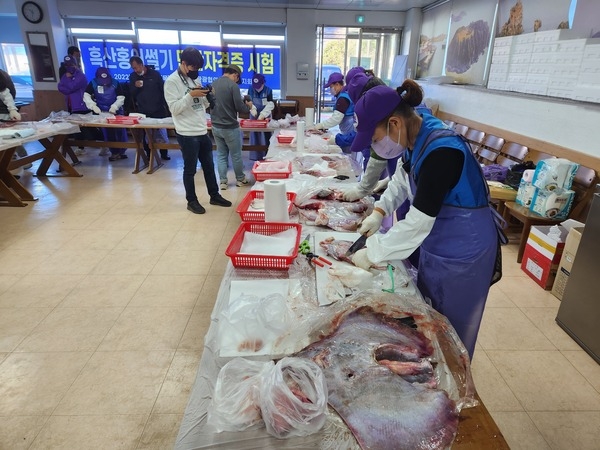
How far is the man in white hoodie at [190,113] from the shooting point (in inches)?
139

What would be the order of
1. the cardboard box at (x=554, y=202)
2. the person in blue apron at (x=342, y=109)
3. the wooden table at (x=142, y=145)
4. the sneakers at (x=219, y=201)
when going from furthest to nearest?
1. the wooden table at (x=142, y=145)
2. the sneakers at (x=219, y=201)
3. the person in blue apron at (x=342, y=109)
4. the cardboard box at (x=554, y=202)

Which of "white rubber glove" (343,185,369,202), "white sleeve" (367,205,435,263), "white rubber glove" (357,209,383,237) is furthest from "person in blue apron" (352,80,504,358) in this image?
"white rubber glove" (343,185,369,202)

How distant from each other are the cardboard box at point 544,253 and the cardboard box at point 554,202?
16 centimetres

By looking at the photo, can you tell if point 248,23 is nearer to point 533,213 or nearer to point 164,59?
point 164,59

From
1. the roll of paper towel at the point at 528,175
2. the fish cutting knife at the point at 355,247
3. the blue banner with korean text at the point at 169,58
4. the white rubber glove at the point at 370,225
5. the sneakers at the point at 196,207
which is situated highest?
the blue banner with korean text at the point at 169,58

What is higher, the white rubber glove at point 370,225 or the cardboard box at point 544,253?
the white rubber glove at point 370,225

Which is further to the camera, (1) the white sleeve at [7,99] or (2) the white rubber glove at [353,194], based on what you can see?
(1) the white sleeve at [7,99]

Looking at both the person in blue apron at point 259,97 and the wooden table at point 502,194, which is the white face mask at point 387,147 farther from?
the person in blue apron at point 259,97

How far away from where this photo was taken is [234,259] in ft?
4.94

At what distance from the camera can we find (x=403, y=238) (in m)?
1.30

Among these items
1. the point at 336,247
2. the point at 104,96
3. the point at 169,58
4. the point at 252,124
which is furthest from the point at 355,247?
the point at 169,58

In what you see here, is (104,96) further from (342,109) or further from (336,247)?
(336,247)

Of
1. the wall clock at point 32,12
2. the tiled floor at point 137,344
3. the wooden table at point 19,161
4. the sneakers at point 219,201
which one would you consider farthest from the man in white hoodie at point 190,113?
the wall clock at point 32,12

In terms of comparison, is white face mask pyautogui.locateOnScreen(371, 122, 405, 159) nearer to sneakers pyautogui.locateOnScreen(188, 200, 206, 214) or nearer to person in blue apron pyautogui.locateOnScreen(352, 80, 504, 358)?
person in blue apron pyautogui.locateOnScreen(352, 80, 504, 358)
